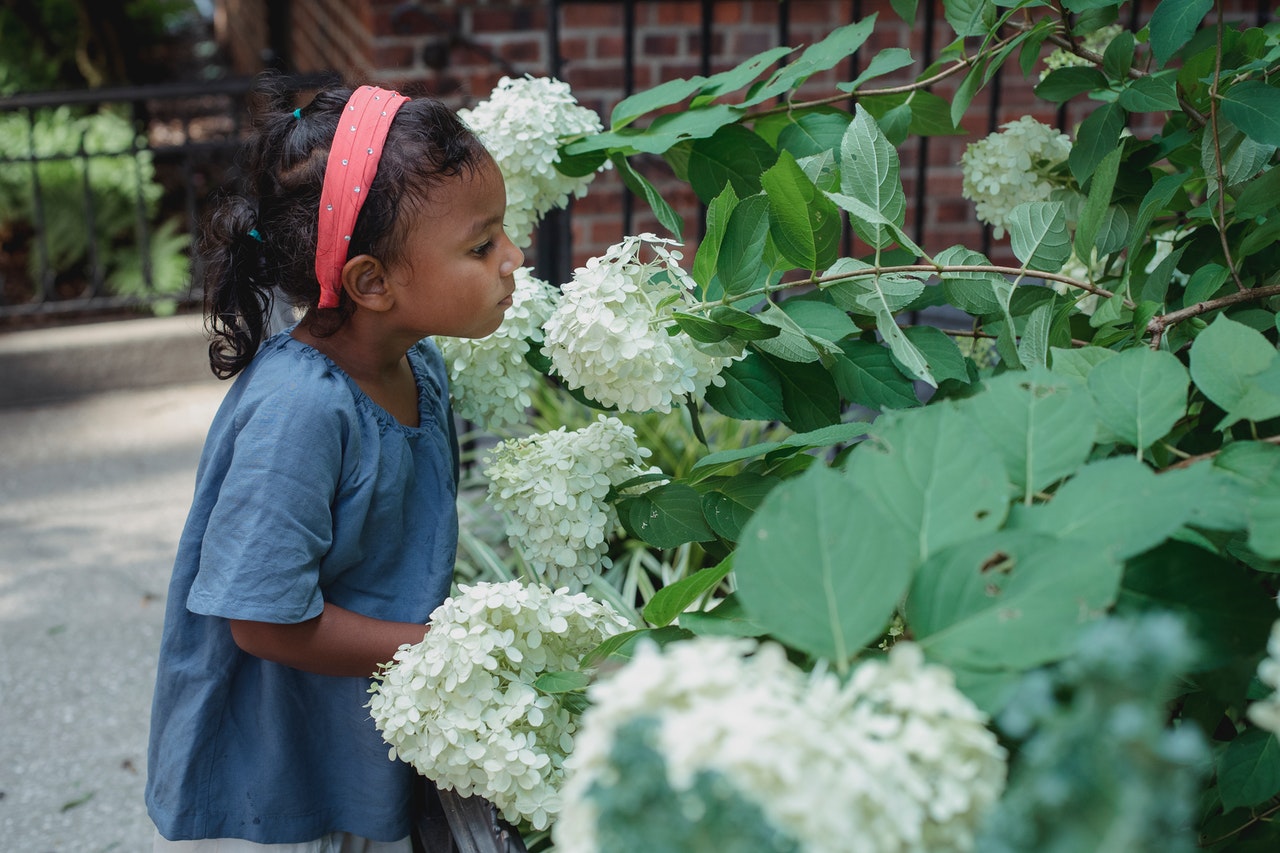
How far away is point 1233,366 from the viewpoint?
786 mm

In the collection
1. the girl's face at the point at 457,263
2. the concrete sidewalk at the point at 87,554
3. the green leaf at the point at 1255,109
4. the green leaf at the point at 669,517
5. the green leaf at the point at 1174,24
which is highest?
the green leaf at the point at 1174,24

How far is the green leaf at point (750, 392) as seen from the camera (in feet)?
3.92

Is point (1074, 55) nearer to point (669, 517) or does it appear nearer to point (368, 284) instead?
point (669, 517)

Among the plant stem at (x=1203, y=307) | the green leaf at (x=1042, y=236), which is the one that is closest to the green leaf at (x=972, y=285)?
the green leaf at (x=1042, y=236)

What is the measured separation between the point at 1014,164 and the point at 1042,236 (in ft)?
1.06

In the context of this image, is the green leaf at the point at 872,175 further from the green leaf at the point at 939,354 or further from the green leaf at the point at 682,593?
the green leaf at the point at 682,593

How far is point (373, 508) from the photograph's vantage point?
1338 mm

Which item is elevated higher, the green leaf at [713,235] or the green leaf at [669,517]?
the green leaf at [713,235]

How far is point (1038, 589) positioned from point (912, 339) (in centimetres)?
65

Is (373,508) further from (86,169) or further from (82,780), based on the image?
(86,169)

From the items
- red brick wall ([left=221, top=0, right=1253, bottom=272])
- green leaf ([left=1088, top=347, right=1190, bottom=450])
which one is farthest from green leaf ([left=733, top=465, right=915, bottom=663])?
red brick wall ([left=221, top=0, right=1253, bottom=272])

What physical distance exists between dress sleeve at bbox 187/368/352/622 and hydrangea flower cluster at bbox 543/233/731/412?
0.28 m

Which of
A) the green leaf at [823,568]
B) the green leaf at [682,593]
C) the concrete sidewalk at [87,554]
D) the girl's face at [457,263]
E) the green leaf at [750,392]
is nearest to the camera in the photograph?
the green leaf at [823,568]

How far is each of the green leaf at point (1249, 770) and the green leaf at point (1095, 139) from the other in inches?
24.8
